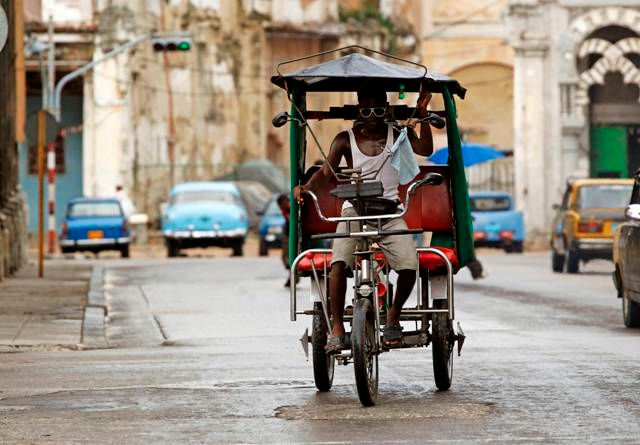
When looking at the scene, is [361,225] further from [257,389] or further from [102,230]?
[102,230]

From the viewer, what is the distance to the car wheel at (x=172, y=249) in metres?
46.0

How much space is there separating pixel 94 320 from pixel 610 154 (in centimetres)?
3615

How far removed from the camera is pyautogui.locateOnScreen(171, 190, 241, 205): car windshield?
47.2 meters

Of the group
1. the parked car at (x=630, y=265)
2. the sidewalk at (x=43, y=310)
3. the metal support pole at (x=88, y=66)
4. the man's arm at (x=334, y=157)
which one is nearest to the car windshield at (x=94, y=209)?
the metal support pole at (x=88, y=66)

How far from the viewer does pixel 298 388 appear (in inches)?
466

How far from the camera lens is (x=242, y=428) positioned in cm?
972

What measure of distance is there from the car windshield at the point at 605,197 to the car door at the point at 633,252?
15.6 meters

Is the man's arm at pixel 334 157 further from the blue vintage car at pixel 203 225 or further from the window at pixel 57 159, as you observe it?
the window at pixel 57 159

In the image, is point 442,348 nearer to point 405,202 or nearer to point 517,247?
point 405,202

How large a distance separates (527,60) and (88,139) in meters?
14.1

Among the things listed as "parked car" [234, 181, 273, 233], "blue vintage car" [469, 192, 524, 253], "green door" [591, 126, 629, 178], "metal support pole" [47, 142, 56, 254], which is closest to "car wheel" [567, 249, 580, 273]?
"blue vintage car" [469, 192, 524, 253]

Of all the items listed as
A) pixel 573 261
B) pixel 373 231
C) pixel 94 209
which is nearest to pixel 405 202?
pixel 373 231

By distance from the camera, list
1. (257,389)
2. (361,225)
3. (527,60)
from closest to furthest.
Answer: (361,225) < (257,389) < (527,60)

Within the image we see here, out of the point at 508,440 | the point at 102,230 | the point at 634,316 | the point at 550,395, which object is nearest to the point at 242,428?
the point at 508,440
